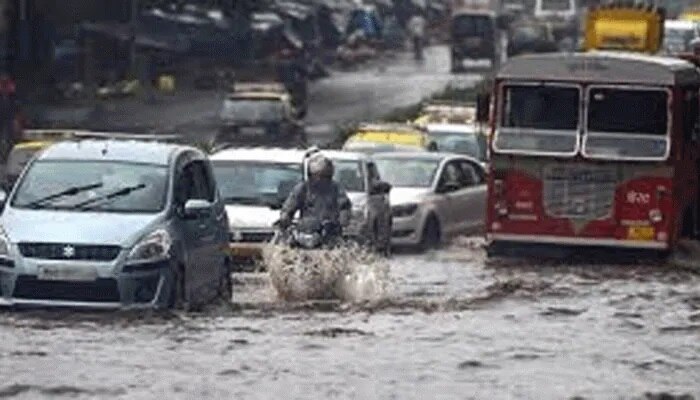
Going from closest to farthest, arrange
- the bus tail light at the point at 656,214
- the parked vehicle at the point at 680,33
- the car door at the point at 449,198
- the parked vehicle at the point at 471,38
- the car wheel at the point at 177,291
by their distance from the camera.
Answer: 1. the car wheel at the point at 177,291
2. the bus tail light at the point at 656,214
3. the car door at the point at 449,198
4. the parked vehicle at the point at 680,33
5. the parked vehicle at the point at 471,38

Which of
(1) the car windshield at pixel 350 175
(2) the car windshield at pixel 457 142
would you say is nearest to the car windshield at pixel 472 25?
(2) the car windshield at pixel 457 142

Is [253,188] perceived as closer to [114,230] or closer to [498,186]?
[498,186]

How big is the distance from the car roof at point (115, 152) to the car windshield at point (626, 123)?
23.9 feet

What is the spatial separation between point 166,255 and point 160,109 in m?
41.5

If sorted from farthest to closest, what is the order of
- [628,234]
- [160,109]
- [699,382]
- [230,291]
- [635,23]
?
[160,109] → [635,23] → [628,234] → [230,291] → [699,382]

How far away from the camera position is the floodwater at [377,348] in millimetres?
14438

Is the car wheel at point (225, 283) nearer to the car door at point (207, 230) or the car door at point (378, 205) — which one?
the car door at point (207, 230)

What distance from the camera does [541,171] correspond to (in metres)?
26.2

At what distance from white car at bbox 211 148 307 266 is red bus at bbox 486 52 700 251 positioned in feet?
8.10

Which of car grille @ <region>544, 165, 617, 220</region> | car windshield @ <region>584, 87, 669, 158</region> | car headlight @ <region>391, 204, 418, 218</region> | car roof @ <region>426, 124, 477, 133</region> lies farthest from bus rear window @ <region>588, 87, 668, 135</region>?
car roof @ <region>426, 124, 477, 133</region>

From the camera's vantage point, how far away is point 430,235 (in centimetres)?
3008

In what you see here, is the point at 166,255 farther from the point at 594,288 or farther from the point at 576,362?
the point at 594,288

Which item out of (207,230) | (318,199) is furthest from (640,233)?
(207,230)

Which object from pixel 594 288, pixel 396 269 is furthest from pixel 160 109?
pixel 594 288
